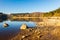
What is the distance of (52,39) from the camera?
19484 mm

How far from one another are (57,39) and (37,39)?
3.08 metres

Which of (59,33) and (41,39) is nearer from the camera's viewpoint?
(41,39)

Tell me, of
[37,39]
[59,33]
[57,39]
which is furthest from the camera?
[59,33]

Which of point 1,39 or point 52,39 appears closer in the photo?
point 52,39

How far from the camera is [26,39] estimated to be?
20.8m

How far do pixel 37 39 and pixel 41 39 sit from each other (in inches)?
26.1

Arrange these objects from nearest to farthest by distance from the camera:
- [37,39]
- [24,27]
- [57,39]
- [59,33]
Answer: [57,39] < [37,39] < [59,33] < [24,27]

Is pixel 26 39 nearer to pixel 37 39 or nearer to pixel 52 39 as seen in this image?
pixel 37 39

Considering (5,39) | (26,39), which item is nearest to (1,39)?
(5,39)

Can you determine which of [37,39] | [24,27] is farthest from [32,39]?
[24,27]

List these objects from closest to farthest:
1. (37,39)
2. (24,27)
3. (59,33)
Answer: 1. (37,39)
2. (59,33)
3. (24,27)

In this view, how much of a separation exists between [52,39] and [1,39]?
9148mm

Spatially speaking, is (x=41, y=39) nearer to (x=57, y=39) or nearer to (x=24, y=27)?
(x=57, y=39)

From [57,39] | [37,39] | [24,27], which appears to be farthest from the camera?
[24,27]
